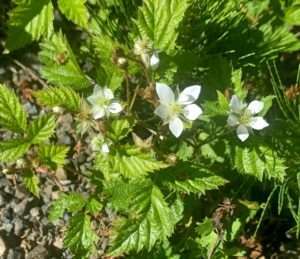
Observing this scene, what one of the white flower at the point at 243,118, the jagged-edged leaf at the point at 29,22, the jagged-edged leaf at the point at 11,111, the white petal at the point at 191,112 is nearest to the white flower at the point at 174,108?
the white petal at the point at 191,112

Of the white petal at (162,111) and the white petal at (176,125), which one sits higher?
the white petal at (162,111)

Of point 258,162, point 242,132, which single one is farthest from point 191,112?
point 258,162

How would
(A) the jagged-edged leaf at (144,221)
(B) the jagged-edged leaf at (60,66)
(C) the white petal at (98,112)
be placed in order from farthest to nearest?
(B) the jagged-edged leaf at (60,66) → (A) the jagged-edged leaf at (144,221) → (C) the white petal at (98,112)

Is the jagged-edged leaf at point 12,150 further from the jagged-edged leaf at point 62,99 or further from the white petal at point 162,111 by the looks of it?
the white petal at point 162,111

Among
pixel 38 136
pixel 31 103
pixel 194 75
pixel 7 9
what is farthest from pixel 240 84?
pixel 7 9

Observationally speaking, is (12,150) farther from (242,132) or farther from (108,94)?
(242,132)

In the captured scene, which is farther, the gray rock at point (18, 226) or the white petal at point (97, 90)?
the gray rock at point (18, 226)
